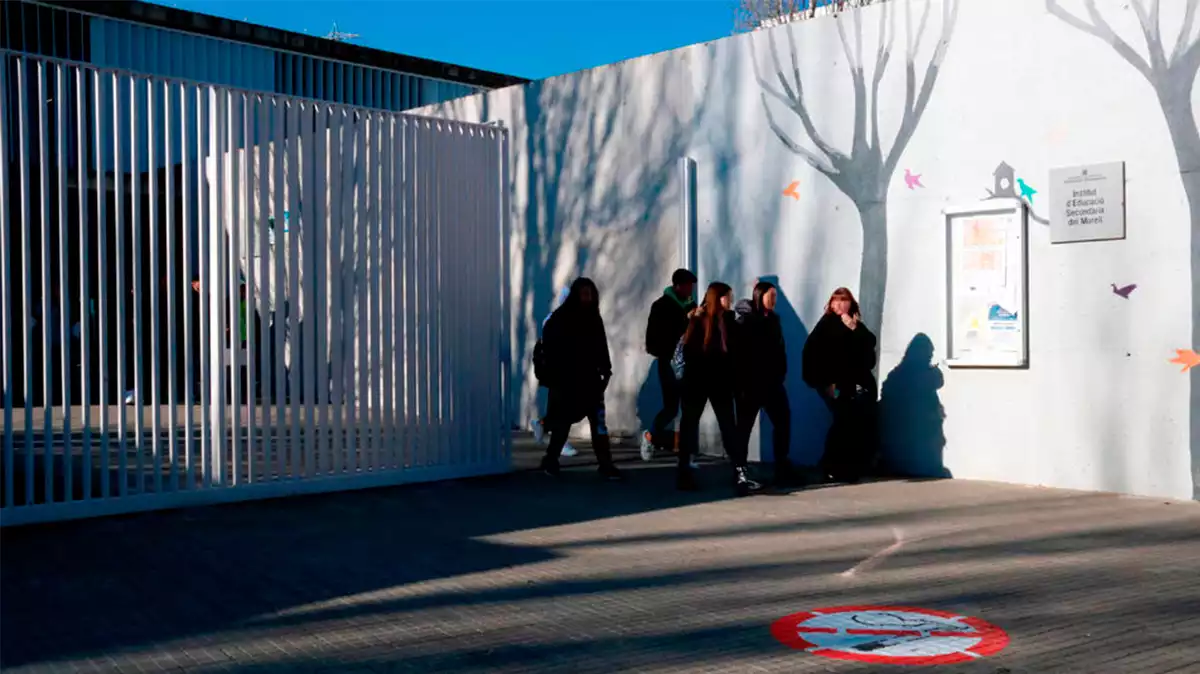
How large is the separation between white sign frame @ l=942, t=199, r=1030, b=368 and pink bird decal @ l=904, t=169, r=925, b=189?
42 centimetres

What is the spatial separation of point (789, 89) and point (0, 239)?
768 centimetres

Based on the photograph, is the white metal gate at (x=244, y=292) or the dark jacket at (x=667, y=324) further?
the dark jacket at (x=667, y=324)

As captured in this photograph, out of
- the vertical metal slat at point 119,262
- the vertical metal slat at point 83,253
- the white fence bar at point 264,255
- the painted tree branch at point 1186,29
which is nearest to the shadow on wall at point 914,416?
the painted tree branch at point 1186,29

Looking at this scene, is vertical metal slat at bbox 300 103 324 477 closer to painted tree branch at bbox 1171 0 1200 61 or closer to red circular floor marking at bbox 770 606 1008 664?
red circular floor marking at bbox 770 606 1008 664

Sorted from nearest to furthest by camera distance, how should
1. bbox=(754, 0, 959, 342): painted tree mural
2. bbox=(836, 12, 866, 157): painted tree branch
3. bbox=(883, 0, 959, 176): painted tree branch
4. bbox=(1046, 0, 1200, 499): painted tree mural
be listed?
1. bbox=(1046, 0, 1200, 499): painted tree mural
2. bbox=(883, 0, 959, 176): painted tree branch
3. bbox=(754, 0, 959, 342): painted tree mural
4. bbox=(836, 12, 866, 157): painted tree branch

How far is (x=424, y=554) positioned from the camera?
7863 mm

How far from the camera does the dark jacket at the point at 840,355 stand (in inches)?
429

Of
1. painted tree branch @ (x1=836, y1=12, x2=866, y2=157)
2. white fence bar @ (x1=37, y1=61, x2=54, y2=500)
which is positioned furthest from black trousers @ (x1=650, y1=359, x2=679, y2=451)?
white fence bar @ (x1=37, y1=61, x2=54, y2=500)

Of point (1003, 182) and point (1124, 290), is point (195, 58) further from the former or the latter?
point (1124, 290)

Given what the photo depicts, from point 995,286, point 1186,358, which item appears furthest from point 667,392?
point 1186,358

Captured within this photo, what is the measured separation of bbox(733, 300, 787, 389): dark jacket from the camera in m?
10.5

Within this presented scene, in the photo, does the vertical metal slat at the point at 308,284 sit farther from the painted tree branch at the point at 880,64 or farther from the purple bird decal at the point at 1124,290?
the purple bird decal at the point at 1124,290

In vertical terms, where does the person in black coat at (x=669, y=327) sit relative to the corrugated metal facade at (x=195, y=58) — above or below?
below

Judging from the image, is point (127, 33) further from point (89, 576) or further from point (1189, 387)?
point (1189, 387)
